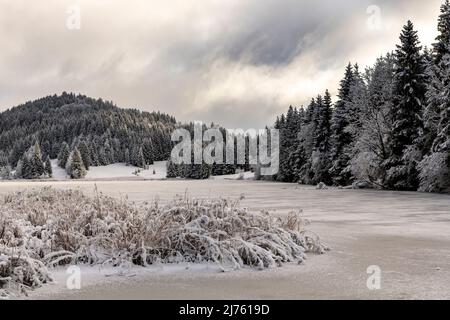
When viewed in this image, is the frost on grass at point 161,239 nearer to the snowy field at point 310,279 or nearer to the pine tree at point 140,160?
the snowy field at point 310,279

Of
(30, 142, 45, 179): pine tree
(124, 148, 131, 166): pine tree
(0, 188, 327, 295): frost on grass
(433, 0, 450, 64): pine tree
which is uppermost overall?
(433, 0, 450, 64): pine tree

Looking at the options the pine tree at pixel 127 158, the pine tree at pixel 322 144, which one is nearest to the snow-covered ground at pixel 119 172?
the pine tree at pixel 127 158

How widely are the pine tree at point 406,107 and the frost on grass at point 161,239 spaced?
27984 millimetres

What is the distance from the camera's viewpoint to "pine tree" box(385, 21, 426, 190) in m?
34.0

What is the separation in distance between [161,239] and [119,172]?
148820 mm

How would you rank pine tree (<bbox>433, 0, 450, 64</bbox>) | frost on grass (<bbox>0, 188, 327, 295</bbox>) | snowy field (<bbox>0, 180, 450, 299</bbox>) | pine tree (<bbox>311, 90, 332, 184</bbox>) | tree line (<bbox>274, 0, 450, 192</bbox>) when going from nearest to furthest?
snowy field (<bbox>0, 180, 450, 299</bbox>) → frost on grass (<bbox>0, 188, 327, 295</bbox>) → tree line (<bbox>274, 0, 450, 192</bbox>) → pine tree (<bbox>433, 0, 450, 64</bbox>) → pine tree (<bbox>311, 90, 332, 184</bbox>)

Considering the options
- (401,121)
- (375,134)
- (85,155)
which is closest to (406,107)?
(401,121)

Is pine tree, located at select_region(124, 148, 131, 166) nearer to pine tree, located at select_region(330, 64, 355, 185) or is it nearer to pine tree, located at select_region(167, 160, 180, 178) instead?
pine tree, located at select_region(167, 160, 180, 178)

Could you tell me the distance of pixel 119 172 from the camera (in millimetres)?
152375

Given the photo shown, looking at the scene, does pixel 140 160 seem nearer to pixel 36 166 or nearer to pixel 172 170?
pixel 172 170

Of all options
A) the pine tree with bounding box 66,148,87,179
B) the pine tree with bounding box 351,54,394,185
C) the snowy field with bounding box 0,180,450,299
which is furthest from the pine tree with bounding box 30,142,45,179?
the snowy field with bounding box 0,180,450,299

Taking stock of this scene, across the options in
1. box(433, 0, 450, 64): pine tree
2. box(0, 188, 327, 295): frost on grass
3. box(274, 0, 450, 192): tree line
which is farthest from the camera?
box(433, 0, 450, 64): pine tree

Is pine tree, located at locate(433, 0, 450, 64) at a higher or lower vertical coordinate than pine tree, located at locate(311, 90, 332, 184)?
higher

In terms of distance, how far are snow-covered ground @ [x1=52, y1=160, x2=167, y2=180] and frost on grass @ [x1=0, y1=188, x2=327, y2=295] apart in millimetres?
125072
